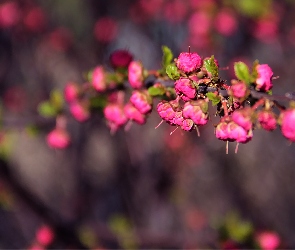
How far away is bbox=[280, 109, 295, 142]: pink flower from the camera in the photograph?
0.93 m

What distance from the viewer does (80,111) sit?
176 centimetres

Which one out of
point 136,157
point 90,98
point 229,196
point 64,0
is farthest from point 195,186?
point 64,0

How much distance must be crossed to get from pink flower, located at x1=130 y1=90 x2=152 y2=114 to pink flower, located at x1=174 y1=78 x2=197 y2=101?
25 centimetres

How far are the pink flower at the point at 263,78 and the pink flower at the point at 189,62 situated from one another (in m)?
0.16

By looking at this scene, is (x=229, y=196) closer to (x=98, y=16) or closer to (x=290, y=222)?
(x=290, y=222)

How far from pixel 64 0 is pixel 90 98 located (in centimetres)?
554

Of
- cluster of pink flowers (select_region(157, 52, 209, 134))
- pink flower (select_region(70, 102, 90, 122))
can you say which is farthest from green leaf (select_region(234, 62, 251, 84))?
pink flower (select_region(70, 102, 90, 122))

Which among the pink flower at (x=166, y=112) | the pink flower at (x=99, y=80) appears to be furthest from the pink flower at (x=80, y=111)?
the pink flower at (x=166, y=112)

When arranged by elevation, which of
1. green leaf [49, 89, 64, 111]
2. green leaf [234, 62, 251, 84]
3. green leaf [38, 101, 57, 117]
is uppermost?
green leaf [234, 62, 251, 84]

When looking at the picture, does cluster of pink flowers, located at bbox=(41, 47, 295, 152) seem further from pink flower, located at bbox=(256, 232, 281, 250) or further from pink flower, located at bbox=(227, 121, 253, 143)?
pink flower, located at bbox=(256, 232, 281, 250)

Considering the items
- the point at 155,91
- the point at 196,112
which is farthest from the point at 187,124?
the point at 155,91

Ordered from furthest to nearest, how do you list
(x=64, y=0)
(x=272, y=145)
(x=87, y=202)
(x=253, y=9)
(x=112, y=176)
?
(x=64, y=0) < (x=112, y=176) < (x=272, y=145) < (x=87, y=202) < (x=253, y=9)

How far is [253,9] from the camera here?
3459mm

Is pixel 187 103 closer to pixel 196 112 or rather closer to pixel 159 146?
pixel 196 112
